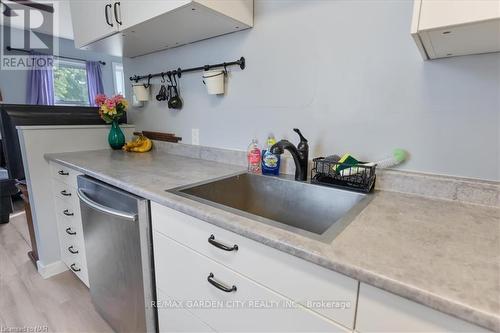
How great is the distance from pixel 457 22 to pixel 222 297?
0.96 m

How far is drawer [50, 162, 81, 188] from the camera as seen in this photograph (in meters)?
1.49

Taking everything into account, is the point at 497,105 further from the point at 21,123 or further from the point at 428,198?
the point at 21,123

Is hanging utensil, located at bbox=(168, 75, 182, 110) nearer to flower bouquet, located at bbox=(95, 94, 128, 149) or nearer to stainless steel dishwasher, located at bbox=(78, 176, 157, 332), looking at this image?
flower bouquet, located at bbox=(95, 94, 128, 149)

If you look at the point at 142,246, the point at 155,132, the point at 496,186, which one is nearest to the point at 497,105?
the point at 496,186

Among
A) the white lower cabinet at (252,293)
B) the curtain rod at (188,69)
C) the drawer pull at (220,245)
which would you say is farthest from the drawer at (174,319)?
the curtain rod at (188,69)

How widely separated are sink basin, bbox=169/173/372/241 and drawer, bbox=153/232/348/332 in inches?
8.4

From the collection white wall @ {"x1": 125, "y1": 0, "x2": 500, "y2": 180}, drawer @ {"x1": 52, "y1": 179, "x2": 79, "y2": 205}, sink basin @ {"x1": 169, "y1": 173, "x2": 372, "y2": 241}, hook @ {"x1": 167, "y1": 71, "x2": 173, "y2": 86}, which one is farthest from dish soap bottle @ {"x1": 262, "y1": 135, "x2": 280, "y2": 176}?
drawer @ {"x1": 52, "y1": 179, "x2": 79, "y2": 205}

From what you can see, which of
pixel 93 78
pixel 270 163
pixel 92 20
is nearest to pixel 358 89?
pixel 270 163

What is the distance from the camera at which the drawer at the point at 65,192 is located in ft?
5.03

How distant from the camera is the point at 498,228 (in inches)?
27.1

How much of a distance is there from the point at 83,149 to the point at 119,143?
25 centimetres

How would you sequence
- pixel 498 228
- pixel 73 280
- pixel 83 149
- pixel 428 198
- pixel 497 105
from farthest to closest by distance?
pixel 83 149 < pixel 73 280 < pixel 428 198 < pixel 497 105 < pixel 498 228

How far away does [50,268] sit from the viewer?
72.5 inches

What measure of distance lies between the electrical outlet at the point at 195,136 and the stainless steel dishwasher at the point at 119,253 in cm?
68
